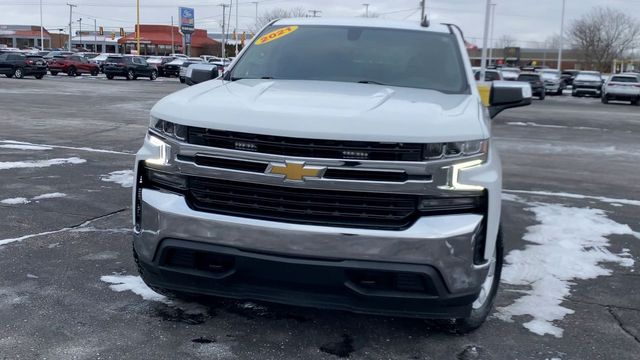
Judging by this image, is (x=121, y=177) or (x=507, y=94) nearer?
(x=507, y=94)

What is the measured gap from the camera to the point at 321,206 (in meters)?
3.19

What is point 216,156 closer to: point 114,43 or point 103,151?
point 103,151

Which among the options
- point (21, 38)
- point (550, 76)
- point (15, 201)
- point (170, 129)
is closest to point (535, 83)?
point (550, 76)

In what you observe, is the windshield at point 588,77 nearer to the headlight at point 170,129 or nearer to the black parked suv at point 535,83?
the black parked suv at point 535,83

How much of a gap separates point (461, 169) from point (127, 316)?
7.45 feet

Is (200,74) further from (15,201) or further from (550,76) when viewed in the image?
(550,76)

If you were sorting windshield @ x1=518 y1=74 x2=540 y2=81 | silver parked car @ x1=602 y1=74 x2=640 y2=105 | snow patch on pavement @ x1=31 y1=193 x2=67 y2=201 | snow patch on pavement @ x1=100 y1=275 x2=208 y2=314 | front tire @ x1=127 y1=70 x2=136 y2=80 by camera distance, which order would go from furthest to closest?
front tire @ x1=127 y1=70 x2=136 y2=80
windshield @ x1=518 y1=74 x2=540 y2=81
silver parked car @ x1=602 y1=74 x2=640 y2=105
snow patch on pavement @ x1=31 y1=193 x2=67 y2=201
snow patch on pavement @ x1=100 y1=275 x2=208 y2=314

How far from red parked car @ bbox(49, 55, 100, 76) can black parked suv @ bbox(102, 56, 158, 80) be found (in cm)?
369

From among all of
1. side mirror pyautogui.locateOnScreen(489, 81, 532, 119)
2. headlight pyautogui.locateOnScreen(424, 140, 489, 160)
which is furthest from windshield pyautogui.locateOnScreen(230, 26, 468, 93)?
headlight pyautogui.locateOnScreen(424, 140, 489, 160)

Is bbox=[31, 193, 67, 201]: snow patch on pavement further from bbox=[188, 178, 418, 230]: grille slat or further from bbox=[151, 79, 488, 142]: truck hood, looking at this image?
bbox=[188, 178, 418, 230]: grille slat

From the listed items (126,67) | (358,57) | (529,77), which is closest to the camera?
(358,57)

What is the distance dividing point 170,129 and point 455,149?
Answer: 4.99 ft

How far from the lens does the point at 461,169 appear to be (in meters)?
3.20

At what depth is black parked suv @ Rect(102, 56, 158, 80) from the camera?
40062 millimetres
